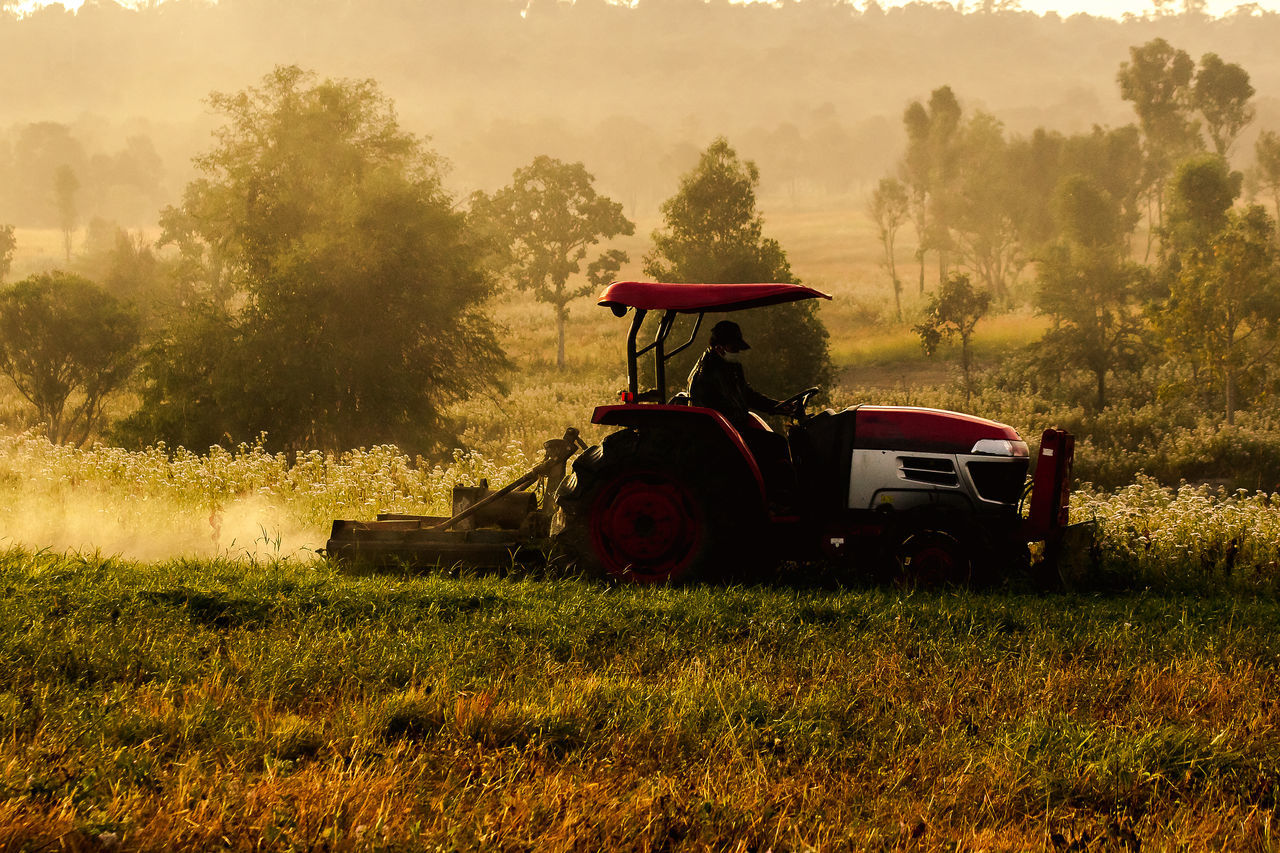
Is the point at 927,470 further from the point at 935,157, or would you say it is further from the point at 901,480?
the point at 935,157

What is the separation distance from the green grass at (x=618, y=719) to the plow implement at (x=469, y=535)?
0.95m

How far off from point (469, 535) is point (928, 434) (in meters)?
3.63

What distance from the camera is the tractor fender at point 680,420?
25.3ft

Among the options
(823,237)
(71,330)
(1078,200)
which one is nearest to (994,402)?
(1078,200)

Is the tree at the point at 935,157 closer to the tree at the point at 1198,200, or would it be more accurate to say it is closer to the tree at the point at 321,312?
the tree at the point at 1198,200

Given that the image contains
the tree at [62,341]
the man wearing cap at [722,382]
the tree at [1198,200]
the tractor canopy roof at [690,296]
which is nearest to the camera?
the tractor canopy roof at [690,296]

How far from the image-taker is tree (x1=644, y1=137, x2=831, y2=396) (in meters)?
29.8

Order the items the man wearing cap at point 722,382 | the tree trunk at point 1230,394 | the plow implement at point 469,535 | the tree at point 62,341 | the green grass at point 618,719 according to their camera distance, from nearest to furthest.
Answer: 1. the green grass at point 618,719
2. the man wearing cap at point 722,382
3. the plow implement at point 469,535
4. the tree trunk at point 1230,394
5. the tree at point 62,341

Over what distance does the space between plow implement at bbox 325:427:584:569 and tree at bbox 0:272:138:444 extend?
31.3 meters

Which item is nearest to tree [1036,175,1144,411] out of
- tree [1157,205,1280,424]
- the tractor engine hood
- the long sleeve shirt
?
tree [1157,205,1280,424]

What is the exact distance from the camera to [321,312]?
25.7m

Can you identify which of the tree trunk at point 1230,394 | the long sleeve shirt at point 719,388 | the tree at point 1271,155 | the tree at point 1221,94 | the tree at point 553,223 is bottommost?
the tree trunk at point 1230,394

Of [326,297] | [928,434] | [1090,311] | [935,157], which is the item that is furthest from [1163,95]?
[928,434]

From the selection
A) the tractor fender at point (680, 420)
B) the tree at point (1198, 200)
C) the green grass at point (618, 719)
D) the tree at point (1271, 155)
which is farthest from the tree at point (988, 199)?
the green grass at point (618, 719)
